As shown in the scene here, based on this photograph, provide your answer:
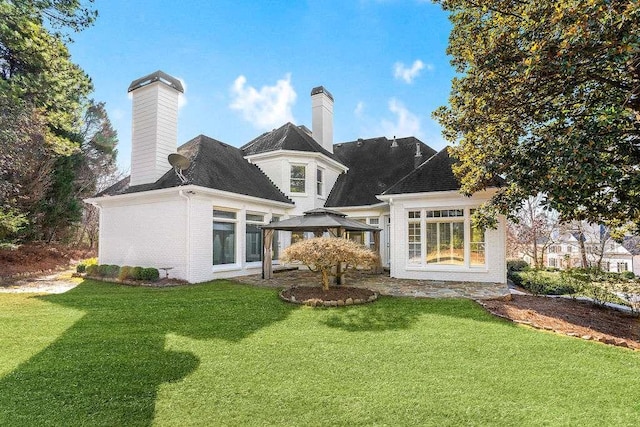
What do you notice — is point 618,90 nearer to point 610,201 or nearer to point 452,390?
point 610,201

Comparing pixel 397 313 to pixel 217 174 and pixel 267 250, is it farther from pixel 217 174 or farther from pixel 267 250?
pixel 217 174

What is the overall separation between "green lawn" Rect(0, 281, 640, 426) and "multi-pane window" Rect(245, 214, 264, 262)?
6.25m

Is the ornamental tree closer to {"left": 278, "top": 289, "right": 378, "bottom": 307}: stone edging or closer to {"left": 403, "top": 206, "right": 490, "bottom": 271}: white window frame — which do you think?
{"left": 278, "top": 289, "right": 378, "bottom": 307}: stone edging

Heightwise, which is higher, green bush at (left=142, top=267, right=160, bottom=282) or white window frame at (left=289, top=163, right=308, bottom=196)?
white window frame at (left=289, top=163, right=308, bottom=196)

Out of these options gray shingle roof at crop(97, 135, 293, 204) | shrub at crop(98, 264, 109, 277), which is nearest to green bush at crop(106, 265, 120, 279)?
shrub at crop(98, 264, 109, 277)

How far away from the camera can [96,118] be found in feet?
78.8

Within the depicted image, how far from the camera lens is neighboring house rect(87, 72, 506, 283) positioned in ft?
38.6

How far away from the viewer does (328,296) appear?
354 inches

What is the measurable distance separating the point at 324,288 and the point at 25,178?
16323mm

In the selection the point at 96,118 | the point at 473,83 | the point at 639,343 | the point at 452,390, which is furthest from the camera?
the point at 96,118

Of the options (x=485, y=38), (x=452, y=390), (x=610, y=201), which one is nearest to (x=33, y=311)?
(x=452, y=390)

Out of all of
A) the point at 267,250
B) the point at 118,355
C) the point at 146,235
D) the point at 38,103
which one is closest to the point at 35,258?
the point at 146,235

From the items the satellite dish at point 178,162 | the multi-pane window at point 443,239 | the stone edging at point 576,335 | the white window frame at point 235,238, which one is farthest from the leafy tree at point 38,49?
the stone edging at point 576,335

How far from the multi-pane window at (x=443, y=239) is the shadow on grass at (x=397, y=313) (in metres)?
3.78
